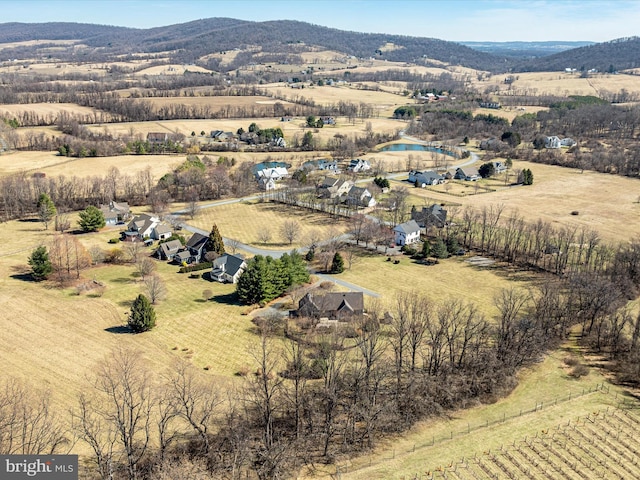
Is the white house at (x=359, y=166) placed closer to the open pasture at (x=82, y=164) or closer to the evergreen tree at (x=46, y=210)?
the open pasture at (x=82, y=164)

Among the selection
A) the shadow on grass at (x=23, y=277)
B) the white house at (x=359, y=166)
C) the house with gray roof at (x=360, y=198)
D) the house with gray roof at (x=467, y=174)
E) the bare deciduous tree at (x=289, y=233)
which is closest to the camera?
the shadow on grass at (x=23, y=277)

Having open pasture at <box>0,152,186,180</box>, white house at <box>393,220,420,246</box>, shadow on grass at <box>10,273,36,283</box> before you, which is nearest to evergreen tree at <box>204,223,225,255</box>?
shadow on grass at <box>10,273,36,283</box>

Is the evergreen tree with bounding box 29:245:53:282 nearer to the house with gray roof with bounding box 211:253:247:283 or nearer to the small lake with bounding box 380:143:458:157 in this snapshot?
the house with gray roof with bounding box 211:253:247:283

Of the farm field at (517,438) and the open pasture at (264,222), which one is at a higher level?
the open pasture at (264,222)

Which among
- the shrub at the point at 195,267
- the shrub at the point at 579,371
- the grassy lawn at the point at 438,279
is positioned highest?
the grassy lawn at the point at 438,279

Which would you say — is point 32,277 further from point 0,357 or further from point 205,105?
point 205,105

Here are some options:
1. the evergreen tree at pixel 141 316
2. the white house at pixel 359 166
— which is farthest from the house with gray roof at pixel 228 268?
the white house at pixel 359 166

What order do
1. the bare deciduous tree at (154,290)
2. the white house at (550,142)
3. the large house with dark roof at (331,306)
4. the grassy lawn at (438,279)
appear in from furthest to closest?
1. the white house at (550,142)
2. the grassy lawn at (438,279)
3. the bare deciduous tree at (154,290)
4. the large house with dark roof at (331,306)

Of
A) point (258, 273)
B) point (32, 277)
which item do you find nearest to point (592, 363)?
point (258, 273)

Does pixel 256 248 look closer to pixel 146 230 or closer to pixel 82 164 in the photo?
pixel 146 230
